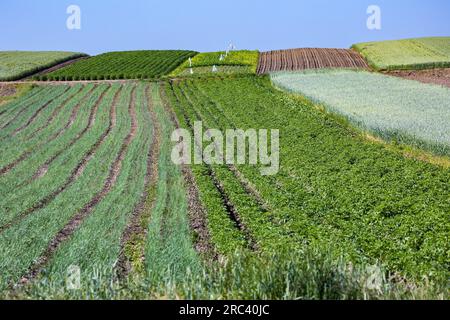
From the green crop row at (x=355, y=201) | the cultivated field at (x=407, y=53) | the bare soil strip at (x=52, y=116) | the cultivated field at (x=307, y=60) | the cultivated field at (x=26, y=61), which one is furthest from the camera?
the cultivated field at (x=26, y=61)

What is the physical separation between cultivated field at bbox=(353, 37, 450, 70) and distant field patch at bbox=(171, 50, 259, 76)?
1510cm

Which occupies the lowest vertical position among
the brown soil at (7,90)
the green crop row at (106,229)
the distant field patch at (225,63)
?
the green crop row at (106,229)

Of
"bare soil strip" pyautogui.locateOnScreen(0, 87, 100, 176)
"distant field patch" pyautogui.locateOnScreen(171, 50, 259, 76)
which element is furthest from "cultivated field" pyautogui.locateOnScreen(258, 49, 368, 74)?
"bare soil strip" pyautogui.locateOnScreen(0, 87, 100, 176)

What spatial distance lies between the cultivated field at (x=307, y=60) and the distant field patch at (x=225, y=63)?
51.9 inches

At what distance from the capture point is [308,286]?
28.0 feet

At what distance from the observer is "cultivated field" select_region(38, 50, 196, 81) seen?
207ft

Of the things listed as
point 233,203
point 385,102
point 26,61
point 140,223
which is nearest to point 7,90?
point 26,61

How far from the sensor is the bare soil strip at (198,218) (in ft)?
47.6

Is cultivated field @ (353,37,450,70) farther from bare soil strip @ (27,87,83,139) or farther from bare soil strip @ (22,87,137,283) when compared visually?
bare soil strip @ (22,87,137,283)

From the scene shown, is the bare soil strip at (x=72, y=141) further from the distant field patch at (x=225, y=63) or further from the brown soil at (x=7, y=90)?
the distant field patch at (x=225, y=63)

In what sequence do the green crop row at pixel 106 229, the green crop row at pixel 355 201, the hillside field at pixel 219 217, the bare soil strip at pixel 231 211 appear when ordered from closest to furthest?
the hillside field at pixel 219 217 → the green crop row at pixel 106 229 → the green crop row at pixel 355 201 → the bare soil strip at pixel 231 211

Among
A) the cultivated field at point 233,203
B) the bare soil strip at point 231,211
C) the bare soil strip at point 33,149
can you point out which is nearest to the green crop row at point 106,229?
the cultivated field at point 233,203
